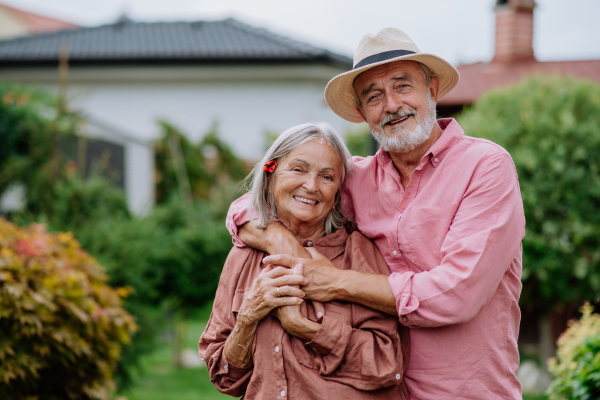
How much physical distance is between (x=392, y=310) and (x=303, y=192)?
2.06 ft

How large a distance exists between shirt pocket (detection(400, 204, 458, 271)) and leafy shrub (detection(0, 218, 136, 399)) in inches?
109

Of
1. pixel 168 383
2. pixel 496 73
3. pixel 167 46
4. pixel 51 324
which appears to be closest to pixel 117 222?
pixel 168 383

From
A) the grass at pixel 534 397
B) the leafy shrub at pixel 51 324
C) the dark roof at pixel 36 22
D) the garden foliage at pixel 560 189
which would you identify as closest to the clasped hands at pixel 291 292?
the leafy shrub at pixel 51 324

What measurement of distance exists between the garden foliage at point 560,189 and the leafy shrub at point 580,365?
76.8 inches

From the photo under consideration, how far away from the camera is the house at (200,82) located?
45.1 feet

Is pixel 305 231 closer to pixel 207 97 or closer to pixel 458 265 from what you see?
pixel 458 265

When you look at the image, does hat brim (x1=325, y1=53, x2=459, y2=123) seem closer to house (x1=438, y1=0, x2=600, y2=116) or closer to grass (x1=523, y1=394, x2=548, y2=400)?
grass (x1=523, y1=394, x2=548, y2=400)

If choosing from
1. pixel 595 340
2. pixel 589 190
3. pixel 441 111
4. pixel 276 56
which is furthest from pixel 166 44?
pixel 595 340

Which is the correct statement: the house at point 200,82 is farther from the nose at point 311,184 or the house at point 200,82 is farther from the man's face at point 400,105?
the nose at point 311,184

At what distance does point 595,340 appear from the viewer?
357 cm

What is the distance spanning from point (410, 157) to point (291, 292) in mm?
829

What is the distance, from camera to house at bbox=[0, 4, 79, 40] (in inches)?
886

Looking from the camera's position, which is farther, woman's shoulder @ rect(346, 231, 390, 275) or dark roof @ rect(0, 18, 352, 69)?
dark roof @ rect(0, 18, 352, 69)

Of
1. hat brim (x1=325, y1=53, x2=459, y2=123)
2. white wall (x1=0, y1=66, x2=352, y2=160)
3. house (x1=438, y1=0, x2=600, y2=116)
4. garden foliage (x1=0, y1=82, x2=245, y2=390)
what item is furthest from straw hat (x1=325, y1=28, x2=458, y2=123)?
white wall (x1=0, y1=66, x2=352, y2=160)
